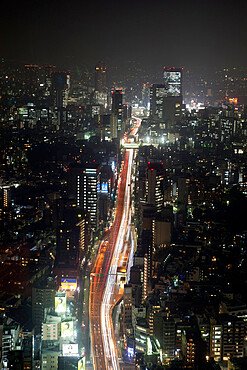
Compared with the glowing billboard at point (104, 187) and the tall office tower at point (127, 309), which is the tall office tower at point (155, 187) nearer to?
the glowing billboard at point (104, 187)

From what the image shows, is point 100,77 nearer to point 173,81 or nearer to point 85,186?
point 173,81

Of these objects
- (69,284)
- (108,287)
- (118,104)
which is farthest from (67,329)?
(118,104)

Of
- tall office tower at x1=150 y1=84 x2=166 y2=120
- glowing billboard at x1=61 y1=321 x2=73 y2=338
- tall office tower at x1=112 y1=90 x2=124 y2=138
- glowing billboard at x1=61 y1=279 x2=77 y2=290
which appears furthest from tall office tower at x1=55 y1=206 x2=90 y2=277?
tall office tower at x1=150 y1=84 x2=166 y2=120

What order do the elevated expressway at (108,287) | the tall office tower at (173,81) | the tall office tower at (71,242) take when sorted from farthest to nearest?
1. the tall office tower at (173,81)
2. the tall office tower at (71,242)
3. the elevated expressway at (108,287)

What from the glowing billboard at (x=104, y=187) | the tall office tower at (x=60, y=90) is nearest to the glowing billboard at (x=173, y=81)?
the tall office tower at (x=60, y=90)

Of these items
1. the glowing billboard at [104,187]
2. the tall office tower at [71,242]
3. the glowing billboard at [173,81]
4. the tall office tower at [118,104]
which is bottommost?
the tall office tower at [71,242]
